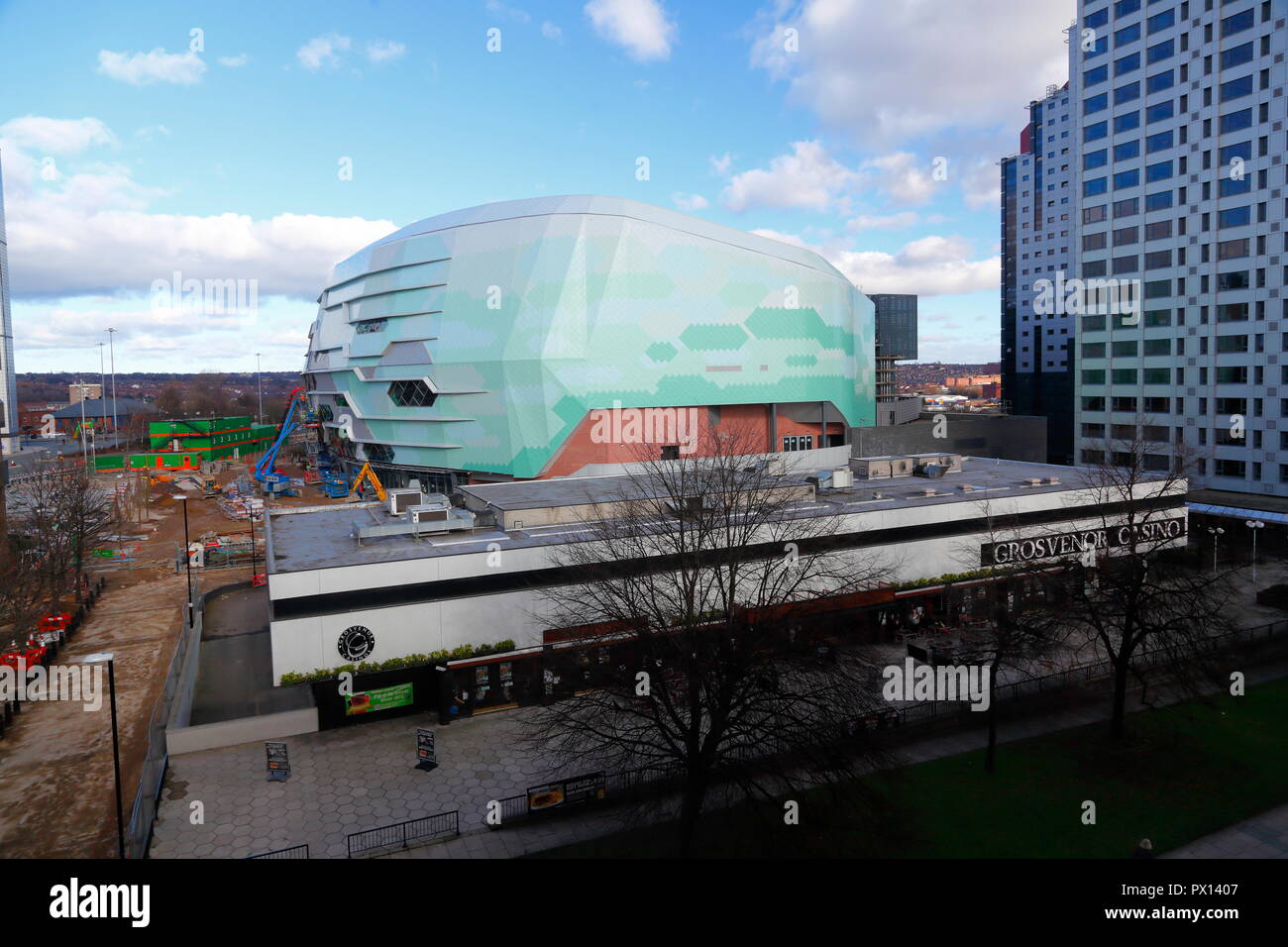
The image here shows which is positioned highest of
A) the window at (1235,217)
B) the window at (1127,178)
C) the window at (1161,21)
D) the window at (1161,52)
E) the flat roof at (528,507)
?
the window at (1161,21)

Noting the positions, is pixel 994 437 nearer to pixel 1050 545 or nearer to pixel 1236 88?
pixel 1236 88

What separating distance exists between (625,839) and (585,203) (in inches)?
1578

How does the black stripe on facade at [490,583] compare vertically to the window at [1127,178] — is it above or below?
below

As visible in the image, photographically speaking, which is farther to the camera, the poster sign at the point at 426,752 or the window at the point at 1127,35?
the window at the point at 1127,35

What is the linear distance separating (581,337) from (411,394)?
610 inches

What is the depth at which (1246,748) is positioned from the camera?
19875 millimetres

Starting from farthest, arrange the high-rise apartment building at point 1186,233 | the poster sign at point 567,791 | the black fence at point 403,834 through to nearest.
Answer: the high-rise apartment building at point 1186,233 → the poster sign at point 567,791 → the black fence at point 403,834

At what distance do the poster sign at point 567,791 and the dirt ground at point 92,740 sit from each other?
9.26m

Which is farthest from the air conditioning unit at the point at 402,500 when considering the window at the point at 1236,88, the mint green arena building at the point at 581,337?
the window at the point at 1236,88

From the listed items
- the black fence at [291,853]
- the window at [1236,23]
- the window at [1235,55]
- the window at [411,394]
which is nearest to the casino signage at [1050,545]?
the black fence at [291,853]

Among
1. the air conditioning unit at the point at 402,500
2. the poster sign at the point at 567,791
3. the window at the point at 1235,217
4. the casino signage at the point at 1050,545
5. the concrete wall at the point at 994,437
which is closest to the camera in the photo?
the poster sign at the point at 567,791

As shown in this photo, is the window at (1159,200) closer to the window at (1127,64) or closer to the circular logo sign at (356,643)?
the window at (1127,64)

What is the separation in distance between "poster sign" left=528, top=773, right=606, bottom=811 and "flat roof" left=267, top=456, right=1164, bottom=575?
888cm

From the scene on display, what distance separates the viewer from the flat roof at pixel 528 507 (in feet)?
80.5
